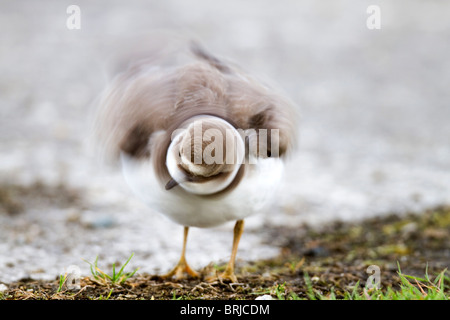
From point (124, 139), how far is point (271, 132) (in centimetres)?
99

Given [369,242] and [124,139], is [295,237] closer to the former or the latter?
[369,242]

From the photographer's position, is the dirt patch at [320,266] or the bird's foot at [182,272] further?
the bird's foot at [182,272]

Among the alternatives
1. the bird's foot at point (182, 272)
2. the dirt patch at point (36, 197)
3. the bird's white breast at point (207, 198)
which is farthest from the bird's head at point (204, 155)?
the dirt patch at point (36, 197)

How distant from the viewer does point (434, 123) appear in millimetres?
9398

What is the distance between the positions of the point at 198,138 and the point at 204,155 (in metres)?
0.10

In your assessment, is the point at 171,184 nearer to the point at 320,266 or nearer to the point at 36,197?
the point at 320,266

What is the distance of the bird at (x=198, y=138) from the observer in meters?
3.37

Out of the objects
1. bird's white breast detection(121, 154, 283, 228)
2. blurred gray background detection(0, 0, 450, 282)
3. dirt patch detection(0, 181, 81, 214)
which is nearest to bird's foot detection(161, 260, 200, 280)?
blurred gray background detection(0, 0, 450, 282)

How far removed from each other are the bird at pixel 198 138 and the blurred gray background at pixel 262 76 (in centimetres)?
90

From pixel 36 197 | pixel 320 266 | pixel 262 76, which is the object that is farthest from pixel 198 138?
pixel 36 197

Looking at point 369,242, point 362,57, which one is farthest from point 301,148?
point 362,57

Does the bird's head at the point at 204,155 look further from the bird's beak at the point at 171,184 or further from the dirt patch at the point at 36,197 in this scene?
the dirt patch at the point at 36,197

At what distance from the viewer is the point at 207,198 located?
11.8 ft

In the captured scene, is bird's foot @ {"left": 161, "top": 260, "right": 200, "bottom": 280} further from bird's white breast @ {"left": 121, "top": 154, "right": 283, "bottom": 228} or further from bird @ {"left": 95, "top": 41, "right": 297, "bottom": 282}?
bird's white breast @ {"left": 121, "top": 154, "right": 283, "bottom": 228}
